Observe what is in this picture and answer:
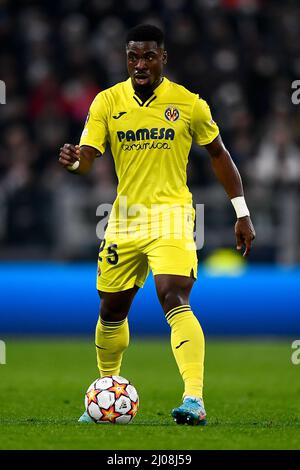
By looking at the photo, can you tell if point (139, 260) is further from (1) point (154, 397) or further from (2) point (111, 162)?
(2) point (111, 162)

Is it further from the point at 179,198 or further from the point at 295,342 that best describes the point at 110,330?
the point at 295,342

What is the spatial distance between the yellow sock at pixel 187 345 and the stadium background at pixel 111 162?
247 inches

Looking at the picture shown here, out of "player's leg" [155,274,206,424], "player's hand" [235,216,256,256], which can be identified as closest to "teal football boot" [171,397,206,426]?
"player's leg" [155,274,206,424]

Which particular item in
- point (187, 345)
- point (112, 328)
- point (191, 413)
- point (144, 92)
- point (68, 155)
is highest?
point (144, 92)

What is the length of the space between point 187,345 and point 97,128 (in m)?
1.42

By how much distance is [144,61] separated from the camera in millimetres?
6500

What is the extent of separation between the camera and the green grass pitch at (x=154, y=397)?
5.61 meters

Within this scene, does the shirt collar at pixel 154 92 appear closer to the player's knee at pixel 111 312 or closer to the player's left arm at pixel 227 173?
the player's left arm at pixel 227 173

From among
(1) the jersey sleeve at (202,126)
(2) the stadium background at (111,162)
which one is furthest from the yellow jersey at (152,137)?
(2) the stadium background at (111,162)

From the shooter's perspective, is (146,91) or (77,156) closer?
(77,156)

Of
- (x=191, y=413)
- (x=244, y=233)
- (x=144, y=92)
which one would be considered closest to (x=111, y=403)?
(x=191, y=413)

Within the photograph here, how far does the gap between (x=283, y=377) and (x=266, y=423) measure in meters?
3.30

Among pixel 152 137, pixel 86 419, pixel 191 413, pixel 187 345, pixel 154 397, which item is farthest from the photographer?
pixel 154 397
